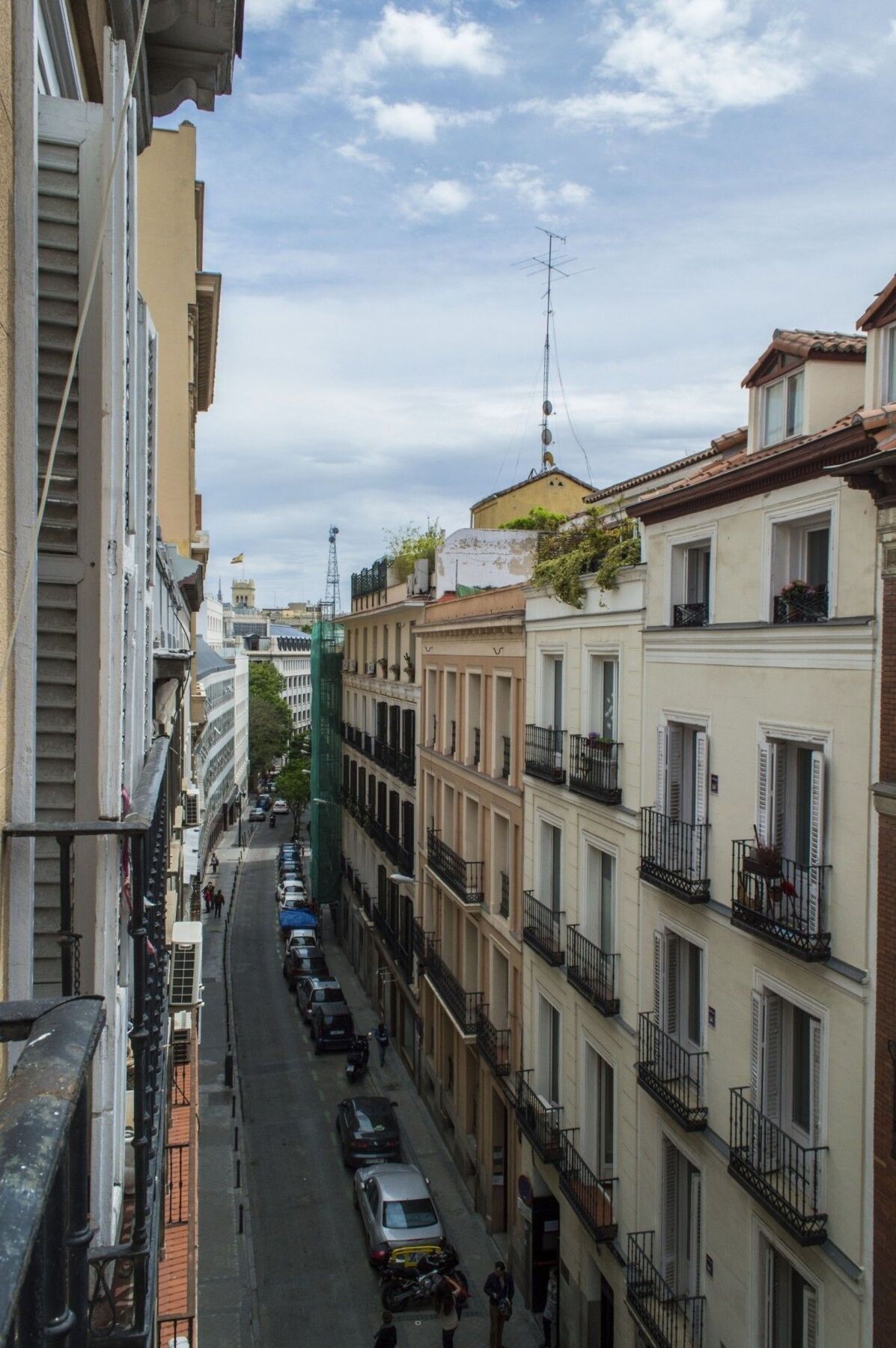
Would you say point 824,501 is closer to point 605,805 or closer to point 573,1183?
point 605,805

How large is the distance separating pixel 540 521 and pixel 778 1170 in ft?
67.8

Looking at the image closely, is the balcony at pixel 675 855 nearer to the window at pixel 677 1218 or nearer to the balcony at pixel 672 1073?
the balcony at pixel 672 1073

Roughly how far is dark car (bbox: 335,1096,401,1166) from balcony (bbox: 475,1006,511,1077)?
440 cm

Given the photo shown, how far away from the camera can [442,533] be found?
34.3 m

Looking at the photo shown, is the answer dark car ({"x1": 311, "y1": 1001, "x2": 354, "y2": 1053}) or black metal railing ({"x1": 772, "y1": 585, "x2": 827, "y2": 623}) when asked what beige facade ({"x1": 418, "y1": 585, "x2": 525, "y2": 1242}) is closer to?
dark car ({"x1": 311, "y1": 1001, "x2": 354, "y2": 1053})

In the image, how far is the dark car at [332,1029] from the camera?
112 feet

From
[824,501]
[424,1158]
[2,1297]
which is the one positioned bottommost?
[424,1158]

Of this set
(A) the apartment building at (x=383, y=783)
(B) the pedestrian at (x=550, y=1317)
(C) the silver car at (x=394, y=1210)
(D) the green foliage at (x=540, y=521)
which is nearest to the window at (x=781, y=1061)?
(B) the pedestrian at (x=550, y=1317)

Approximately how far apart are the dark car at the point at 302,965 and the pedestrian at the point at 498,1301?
20.5m

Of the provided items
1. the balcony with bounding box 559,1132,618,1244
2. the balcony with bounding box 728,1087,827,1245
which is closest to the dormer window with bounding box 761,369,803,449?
the balcony with bounding box 728,1087,827,1245

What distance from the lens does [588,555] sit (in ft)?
61.9

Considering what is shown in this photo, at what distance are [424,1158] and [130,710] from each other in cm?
2527

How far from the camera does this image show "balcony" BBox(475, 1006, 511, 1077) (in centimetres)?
2281

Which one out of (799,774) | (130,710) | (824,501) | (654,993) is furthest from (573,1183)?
(130,710)
